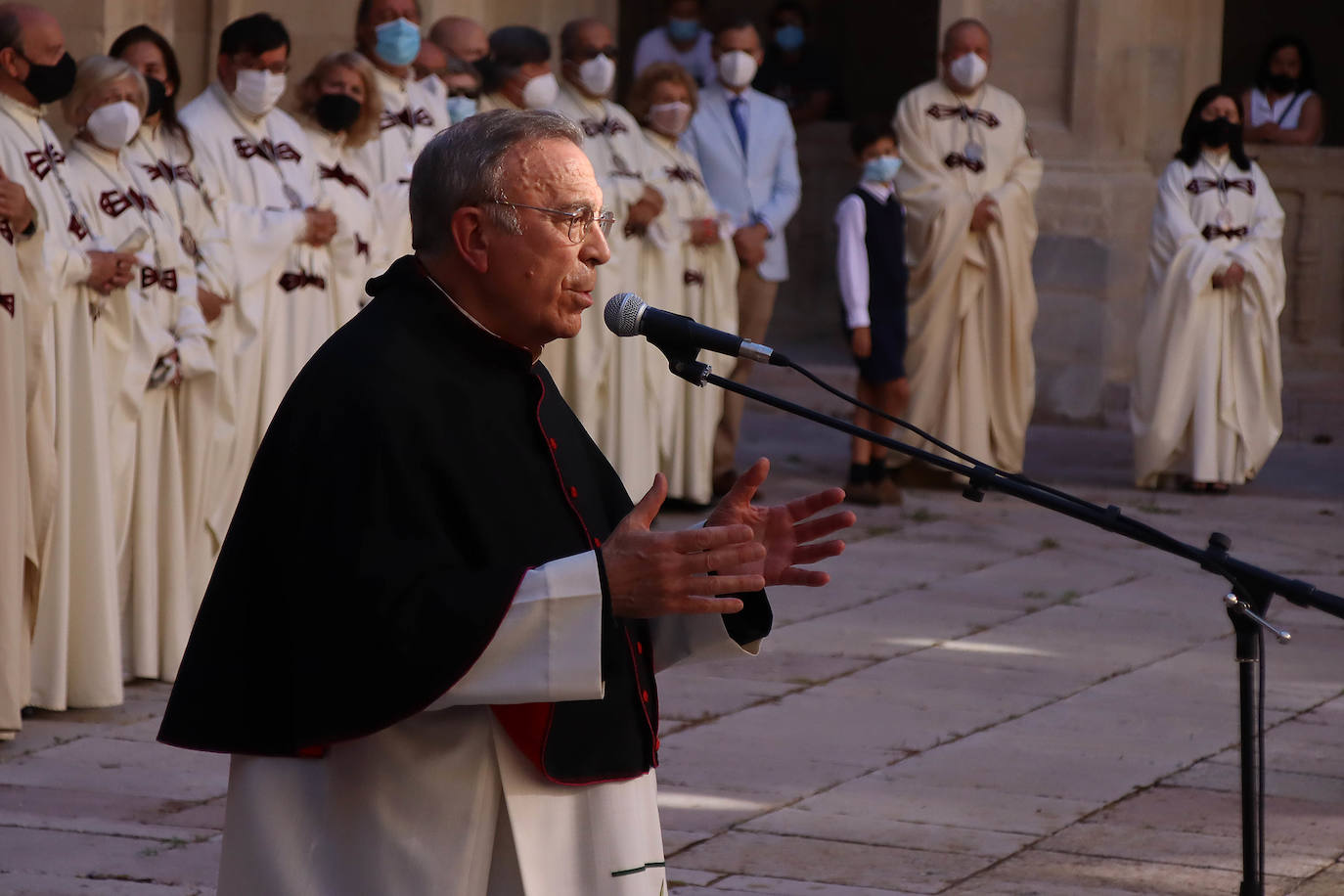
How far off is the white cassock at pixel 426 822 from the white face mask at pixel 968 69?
364 inches

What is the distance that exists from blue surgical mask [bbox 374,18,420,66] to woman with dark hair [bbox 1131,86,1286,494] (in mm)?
4769

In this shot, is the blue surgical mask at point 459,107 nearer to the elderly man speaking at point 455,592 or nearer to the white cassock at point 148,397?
the white cassock at point 148,397

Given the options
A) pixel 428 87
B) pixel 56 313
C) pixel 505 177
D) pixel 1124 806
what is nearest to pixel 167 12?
pixel 428 87

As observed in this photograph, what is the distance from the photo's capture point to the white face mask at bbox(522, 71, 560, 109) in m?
9.91

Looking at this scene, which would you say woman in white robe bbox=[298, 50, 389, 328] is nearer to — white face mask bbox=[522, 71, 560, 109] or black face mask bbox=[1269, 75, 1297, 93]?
white face mask bbox=[522, 71, 560, 109]

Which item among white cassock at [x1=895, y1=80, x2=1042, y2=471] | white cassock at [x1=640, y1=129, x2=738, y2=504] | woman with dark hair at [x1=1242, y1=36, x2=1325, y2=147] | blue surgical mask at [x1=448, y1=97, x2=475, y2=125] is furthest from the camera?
woman with dark hair at [x1=1242, y1=36, x2=1325, y2=147]

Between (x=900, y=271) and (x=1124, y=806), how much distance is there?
5437 millimetres

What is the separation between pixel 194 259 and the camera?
757 cm

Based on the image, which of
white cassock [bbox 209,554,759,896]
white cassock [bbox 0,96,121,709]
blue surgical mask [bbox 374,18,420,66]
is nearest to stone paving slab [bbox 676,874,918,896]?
white cassock [bbox 209,554,759,896]

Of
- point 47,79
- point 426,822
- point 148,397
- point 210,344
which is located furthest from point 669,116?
point 426,822

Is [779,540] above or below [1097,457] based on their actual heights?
above

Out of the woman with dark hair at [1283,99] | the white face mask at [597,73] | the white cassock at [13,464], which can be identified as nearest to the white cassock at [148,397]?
the white cassock at [13,464]

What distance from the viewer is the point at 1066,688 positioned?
24.8 feet

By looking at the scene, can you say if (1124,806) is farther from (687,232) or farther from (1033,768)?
(687,232)
